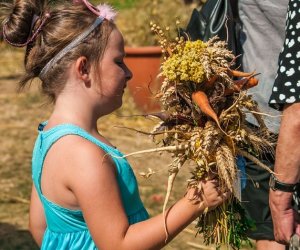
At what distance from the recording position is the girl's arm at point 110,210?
94.7 inches

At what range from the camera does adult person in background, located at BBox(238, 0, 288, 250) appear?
3.19 meters

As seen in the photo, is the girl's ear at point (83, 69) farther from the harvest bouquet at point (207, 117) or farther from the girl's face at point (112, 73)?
the harvest bouquet at point (207, 117)

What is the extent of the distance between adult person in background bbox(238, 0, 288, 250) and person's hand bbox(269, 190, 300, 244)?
0.85 feet

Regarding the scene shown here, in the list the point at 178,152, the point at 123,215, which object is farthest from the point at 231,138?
the point at 123,215

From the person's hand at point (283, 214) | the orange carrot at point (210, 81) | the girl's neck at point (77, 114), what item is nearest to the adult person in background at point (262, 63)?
the person's hand at point (283, 214)

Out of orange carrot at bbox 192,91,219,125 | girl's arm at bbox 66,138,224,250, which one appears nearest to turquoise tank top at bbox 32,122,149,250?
girl's arm at bbox 66,138,224,250

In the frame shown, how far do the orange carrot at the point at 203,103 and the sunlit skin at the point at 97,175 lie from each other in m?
0.22

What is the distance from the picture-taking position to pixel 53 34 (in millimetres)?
2643

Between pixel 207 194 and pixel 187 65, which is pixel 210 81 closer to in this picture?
pixel 187 65

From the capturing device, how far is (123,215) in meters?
2.44

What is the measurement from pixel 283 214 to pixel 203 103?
2.29ft

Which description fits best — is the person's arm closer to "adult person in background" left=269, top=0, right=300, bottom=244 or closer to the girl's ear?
"adult person in background" left=269, top=0, right=300, bottom=244

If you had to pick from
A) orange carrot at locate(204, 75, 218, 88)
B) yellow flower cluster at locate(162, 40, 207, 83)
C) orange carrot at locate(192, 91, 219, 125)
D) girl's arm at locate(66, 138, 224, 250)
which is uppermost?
yellow flower cluster at locate(162, 40, 207, 83)

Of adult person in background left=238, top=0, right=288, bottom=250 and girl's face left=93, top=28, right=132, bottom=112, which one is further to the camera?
adult person in background left=238, top=0, right=288, bottom=250
